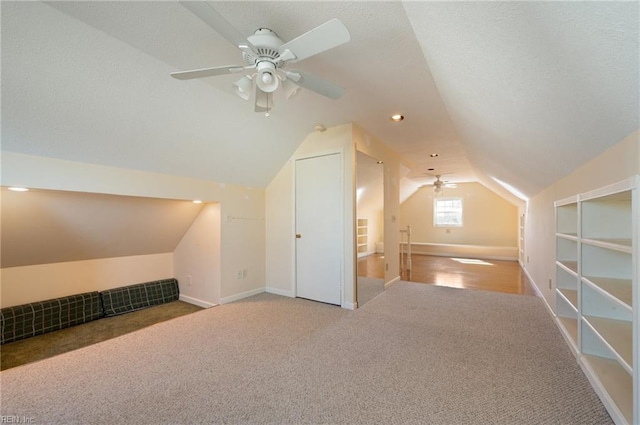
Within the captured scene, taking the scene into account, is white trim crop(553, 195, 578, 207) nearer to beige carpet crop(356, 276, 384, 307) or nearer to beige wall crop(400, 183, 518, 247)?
beige carpet crop(356, 276, 384, 307)

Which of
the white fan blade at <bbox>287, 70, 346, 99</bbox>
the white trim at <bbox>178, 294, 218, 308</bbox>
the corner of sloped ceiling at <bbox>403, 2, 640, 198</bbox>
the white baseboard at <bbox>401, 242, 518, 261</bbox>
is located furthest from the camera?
the white baseboard at <bbox>401, 242, 518, 261</bbox>

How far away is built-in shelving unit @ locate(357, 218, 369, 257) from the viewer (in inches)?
290

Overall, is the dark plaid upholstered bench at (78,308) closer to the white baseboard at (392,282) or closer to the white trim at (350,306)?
the white trim at (350,306)

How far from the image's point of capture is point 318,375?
6.10ft

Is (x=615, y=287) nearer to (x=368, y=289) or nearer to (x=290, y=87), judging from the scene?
(x=290, y=87)

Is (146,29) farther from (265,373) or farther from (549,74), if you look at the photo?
(265,373)

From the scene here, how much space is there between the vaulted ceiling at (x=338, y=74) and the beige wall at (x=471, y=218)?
5876mm

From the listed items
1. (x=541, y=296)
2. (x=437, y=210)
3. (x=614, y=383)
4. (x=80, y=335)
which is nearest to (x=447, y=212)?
(x=437, y=210)

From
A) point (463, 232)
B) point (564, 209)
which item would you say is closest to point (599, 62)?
point (564, 209)

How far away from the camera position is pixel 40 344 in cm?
261

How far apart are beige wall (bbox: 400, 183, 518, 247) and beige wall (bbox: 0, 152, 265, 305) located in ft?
21.9

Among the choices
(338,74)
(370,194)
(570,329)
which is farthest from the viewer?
(370,194)

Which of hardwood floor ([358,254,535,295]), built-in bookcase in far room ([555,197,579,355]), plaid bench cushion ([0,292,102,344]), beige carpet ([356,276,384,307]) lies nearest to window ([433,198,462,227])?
hardwood floor ([358,254,535,295])

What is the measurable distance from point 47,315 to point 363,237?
6584mm
